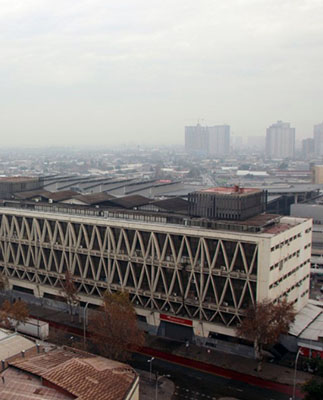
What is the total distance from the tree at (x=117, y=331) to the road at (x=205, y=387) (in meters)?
3.16

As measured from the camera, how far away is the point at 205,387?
147ft

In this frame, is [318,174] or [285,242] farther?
[318,174]

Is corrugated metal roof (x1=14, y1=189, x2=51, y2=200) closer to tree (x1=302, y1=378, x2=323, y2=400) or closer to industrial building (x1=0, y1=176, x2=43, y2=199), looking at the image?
industrial building (x1=0, y1=176, x2=43, y2=199)

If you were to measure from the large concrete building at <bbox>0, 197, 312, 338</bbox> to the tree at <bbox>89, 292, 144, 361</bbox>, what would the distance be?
7.94 m

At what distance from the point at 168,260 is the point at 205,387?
A: 14.8 meters

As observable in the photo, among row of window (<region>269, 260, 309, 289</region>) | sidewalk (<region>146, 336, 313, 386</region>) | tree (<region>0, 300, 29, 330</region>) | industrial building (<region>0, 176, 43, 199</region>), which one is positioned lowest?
sidewalk (<region>146, 336, 313, 386</region>)

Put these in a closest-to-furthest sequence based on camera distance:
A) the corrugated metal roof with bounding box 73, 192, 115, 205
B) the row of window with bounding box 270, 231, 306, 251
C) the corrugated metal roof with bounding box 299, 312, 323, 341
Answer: the row of window with bounding box 270, 231, 306, 251 → the corrugated metal roof with bounding box 299, 312, 323, 341 → the corrugated metal roof with bounding box 73, 192, 115, 205

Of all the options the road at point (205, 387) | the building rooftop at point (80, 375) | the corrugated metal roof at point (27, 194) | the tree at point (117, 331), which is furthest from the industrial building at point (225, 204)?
the corrugated metal roof at point (27, 194)

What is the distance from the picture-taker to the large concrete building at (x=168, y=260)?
5019 cm

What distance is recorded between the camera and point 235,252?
164 ft

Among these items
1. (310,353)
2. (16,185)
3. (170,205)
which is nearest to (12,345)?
(310,353)

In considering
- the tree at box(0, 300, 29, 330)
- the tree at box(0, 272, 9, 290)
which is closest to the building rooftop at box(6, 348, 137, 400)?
the tree at box(0, 300, 29, 330)

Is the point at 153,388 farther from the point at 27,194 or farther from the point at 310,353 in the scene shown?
the point at 27,194

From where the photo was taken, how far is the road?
141 feet
